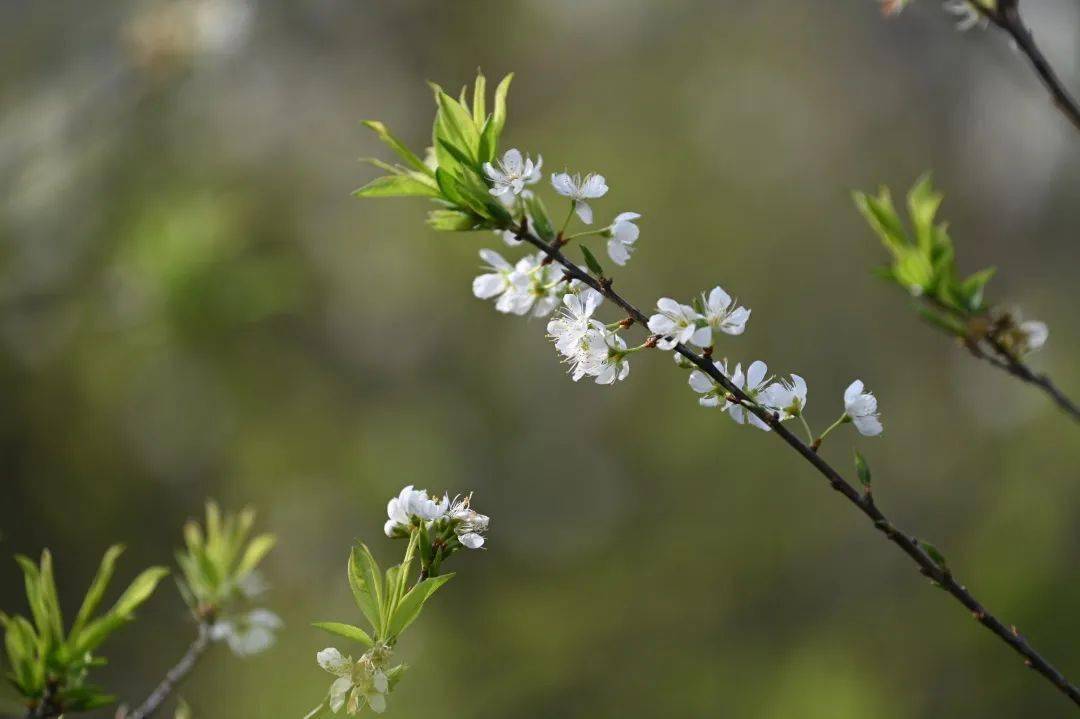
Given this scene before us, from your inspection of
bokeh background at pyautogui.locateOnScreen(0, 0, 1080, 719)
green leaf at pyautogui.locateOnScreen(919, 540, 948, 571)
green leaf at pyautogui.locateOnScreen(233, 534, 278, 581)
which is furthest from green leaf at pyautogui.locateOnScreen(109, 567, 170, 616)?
bokeh background at pyautogui.locateOnScreen(0, 0, 1080, 719)

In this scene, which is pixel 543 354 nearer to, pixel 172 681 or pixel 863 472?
pixel 172 681

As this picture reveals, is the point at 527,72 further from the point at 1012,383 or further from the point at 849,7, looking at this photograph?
the point at 1012,383

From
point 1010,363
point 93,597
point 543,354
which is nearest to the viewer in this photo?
point 1010,363

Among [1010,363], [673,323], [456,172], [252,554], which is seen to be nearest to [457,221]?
[456,172]

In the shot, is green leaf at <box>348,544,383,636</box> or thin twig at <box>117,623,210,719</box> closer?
green leaf at <box>348,544,383,636</box>

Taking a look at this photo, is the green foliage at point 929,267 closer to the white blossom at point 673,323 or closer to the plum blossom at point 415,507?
the white blossom at point 673,323

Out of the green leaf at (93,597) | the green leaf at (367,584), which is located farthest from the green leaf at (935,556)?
the green leaf at (93,597)

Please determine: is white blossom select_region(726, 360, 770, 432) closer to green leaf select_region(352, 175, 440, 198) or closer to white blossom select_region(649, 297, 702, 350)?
white blossom select_region(649, 297, 702, 350)

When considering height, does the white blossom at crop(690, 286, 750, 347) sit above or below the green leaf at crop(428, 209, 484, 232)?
below

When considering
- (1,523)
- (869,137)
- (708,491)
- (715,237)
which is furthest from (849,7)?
(1,523)
